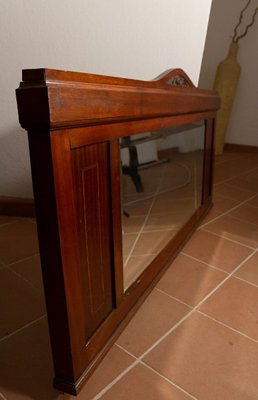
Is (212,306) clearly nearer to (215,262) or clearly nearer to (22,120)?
(215,262)

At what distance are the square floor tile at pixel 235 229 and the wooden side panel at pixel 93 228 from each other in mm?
836

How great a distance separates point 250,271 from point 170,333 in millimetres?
463

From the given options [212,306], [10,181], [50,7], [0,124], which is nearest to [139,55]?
[50,7]

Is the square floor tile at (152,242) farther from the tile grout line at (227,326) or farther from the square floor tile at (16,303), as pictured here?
the square floor tile at (16,303)

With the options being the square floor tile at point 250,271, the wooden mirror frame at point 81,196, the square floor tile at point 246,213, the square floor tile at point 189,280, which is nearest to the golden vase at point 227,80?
the square floor tile at point 246,213

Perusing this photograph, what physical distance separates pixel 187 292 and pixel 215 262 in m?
0.24

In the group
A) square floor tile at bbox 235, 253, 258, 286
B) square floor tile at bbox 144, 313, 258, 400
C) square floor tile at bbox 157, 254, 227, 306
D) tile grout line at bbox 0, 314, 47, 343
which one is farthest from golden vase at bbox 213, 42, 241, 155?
tile grout line at bbox 0, 314, 47, 343

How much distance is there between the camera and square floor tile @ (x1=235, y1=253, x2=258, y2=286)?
1.08m

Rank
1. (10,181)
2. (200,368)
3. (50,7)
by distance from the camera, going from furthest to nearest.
Answer: 1. (10,181)
2. (50,7)
3. (200,368)

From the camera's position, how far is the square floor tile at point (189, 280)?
99 cm

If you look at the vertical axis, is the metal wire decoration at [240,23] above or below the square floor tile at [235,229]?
above

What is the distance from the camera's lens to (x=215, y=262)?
3.87ft

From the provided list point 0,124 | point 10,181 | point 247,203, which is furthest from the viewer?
point 247,203

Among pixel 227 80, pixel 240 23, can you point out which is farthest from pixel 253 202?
pixel 240 23
